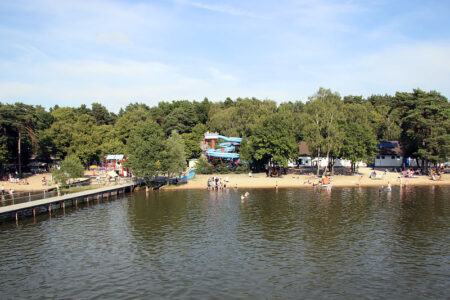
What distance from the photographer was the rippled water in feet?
76.7

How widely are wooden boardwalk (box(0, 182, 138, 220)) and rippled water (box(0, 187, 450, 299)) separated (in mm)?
2052

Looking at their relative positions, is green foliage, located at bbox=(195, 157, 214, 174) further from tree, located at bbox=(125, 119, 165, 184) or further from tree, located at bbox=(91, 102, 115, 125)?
tree, located at bbox=(91, 102, 115, 125)

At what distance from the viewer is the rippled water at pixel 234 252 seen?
23391mm

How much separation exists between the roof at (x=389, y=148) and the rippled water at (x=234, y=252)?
4907cm

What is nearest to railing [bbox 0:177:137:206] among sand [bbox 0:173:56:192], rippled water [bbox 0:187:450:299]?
sand [bbox 0:173:56:192]

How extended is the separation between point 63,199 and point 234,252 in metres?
33.9

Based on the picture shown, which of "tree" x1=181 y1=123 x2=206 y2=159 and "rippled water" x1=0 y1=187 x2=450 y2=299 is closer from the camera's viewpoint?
"rippled water" x1=0 y1=187 x2=450 y2=299

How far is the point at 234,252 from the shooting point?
3017 centimetres

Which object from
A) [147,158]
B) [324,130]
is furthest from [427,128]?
[147,158]

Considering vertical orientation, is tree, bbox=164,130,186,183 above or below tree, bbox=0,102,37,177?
below

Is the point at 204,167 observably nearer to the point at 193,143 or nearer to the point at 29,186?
the point at 193,143

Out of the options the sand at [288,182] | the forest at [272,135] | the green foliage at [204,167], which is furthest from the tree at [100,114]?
the green foliage at [204,167]

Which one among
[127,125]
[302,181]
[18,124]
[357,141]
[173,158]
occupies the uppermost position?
[127,125]

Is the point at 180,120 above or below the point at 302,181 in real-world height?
above
